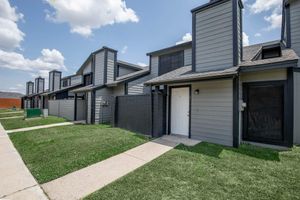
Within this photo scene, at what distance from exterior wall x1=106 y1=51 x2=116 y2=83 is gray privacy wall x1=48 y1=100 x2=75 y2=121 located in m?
4.76

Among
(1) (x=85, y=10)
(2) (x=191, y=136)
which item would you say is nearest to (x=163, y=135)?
(2) (x=191, y=136)

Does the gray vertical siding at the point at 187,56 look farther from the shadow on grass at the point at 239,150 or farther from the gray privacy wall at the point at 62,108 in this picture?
the gray privacy wall at the point at 62,108

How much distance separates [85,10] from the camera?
30.5 ft

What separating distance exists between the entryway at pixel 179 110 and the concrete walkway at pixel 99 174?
179 centimetres

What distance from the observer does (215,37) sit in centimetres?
671

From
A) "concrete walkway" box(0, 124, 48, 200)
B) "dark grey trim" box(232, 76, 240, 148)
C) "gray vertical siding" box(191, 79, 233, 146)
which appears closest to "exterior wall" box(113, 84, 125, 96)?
"gray vertical siding" box(191, 79, 233, 146)

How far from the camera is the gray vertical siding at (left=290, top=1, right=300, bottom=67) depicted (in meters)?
6.98

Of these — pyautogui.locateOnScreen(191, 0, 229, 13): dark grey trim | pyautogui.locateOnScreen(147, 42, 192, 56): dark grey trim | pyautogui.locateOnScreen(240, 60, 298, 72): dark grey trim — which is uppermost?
pyautogui.locateOnScreen(191, 0, 229, 13): dark grey trim

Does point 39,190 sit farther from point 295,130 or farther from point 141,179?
point 295,130

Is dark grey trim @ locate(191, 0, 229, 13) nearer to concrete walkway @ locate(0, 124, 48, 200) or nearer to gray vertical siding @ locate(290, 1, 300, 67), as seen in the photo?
gray vertical siding @ locate(290, 1, 300, 67)

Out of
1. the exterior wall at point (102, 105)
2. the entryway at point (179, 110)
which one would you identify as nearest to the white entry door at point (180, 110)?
the entryway at point (179, 110)

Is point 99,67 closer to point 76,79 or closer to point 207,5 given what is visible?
point 207,5

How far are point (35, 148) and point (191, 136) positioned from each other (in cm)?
624

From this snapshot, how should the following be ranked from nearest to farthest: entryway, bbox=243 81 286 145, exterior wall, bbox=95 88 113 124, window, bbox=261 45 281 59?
entryway, bbox=243 81 286 145 < window, bbox=261 45 281 59 < exterior wall, bbox=95 88 113 124
